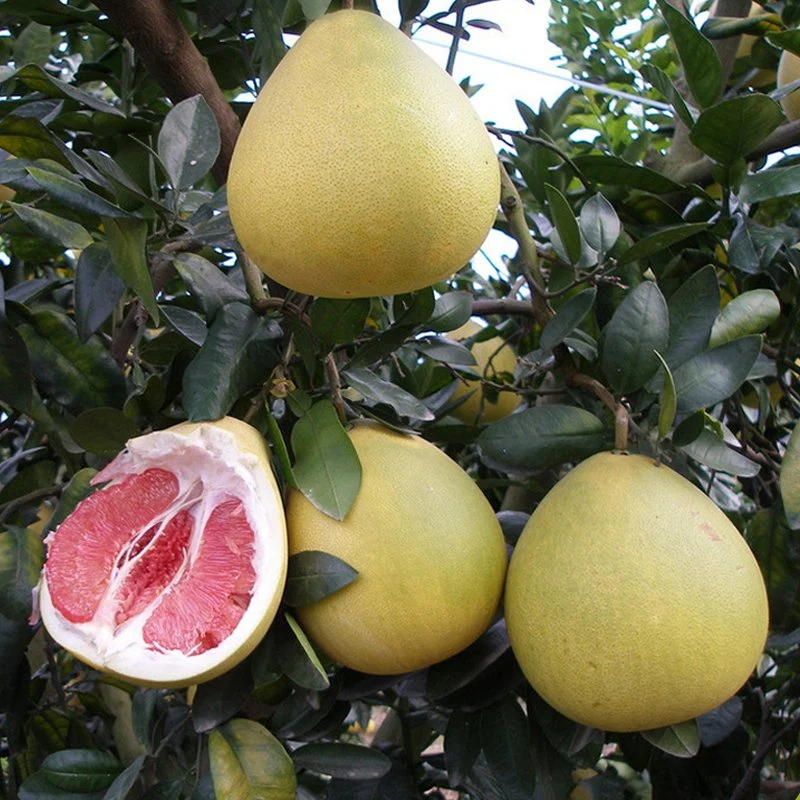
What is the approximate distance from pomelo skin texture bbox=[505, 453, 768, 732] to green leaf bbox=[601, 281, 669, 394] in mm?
91

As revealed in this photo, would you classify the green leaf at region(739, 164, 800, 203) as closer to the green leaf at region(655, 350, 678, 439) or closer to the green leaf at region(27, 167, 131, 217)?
the green leaf at region(655, 350, 678, 439)

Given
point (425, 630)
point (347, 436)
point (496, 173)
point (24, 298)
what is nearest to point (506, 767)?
point (425, 630)

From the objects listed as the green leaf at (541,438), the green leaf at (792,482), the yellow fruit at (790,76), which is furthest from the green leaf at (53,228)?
the yellow fruit at (790,76)

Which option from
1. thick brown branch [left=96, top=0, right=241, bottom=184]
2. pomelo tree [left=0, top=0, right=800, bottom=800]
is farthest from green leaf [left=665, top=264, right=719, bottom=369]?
thick brown branch [left=96, top=0, right=241, bottom=184]

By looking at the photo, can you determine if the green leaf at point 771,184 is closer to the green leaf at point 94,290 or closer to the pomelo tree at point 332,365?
the pomelo tree at point 332,365

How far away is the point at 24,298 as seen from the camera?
3.00 feet

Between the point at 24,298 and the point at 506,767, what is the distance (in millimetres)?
605

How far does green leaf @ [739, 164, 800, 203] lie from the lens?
0.86m

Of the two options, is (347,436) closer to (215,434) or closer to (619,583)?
(215,434)

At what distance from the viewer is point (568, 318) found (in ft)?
2.47

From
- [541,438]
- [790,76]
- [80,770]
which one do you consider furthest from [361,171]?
[790,76]

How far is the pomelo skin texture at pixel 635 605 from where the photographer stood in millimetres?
617

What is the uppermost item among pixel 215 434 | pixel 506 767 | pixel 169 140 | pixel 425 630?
pixel 169 140

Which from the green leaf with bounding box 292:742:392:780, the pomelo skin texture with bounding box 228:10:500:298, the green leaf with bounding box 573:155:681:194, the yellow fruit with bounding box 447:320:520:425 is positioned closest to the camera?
the pomelo skin texture with bounding box 228:10:500:298
